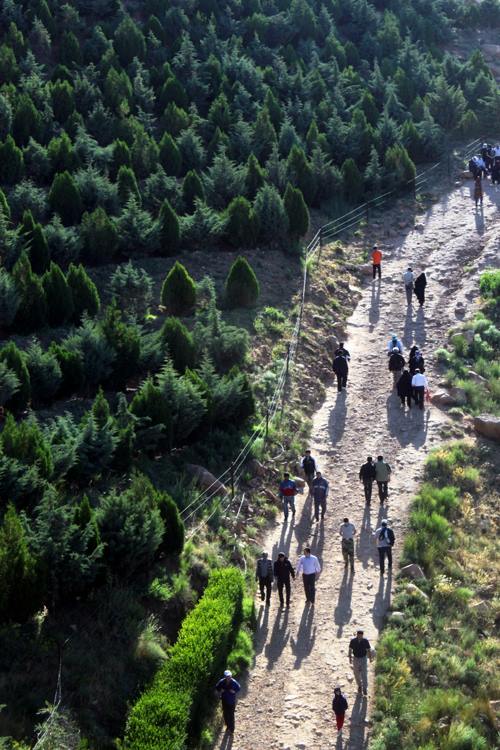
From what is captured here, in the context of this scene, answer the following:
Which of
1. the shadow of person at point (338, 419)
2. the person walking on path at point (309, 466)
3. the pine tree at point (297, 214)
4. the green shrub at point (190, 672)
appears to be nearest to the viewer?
the green shrub at point (190, 672)

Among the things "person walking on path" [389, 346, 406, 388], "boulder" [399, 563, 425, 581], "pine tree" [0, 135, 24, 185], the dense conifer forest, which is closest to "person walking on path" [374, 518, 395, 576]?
"boulder" [399, 563, 425, 581]

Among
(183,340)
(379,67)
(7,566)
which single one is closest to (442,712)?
(7,566)

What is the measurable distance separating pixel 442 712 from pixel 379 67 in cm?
3687

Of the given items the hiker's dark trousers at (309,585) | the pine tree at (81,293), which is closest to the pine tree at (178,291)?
the pine tree at (81,293)

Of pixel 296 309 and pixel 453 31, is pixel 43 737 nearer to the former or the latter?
pixel 296 309

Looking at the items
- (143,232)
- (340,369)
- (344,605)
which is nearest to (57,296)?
(143,232)

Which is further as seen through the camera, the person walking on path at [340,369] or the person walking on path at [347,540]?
the person walking on path at [340,369]

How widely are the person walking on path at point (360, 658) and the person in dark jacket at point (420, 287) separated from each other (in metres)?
14.8

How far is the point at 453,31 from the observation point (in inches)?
2131

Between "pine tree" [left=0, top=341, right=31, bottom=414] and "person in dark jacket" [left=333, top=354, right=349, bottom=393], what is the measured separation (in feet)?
27.2

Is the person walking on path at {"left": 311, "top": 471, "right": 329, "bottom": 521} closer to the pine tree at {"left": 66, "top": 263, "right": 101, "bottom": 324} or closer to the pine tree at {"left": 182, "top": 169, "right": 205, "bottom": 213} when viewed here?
the pine tree at {"left": 66, "top": 263, "right": 101, "bottom": 324}

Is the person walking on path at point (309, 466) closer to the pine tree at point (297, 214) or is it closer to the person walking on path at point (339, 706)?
the person walking on path at point (339, 706)

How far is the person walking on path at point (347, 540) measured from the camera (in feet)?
63.1

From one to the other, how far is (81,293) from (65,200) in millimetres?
5566
